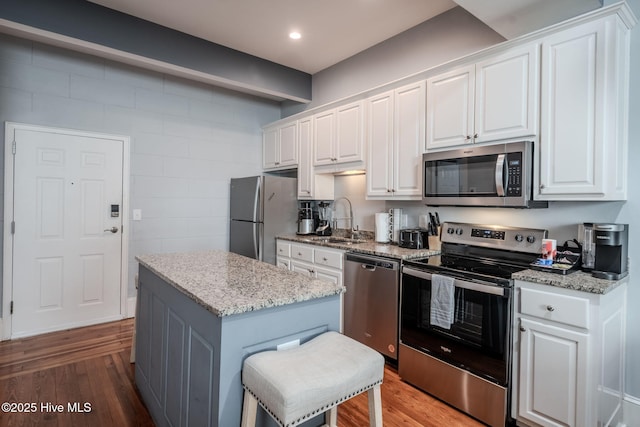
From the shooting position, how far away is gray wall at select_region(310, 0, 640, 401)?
78.2 inches

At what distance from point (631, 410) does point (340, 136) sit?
9.65 ft

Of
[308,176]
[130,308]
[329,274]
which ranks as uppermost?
[308,176]

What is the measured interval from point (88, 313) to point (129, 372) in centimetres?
136

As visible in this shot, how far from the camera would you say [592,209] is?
2.13 metres

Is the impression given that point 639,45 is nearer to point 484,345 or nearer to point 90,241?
point 484,345

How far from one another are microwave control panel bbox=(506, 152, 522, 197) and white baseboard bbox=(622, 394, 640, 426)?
1.36 m

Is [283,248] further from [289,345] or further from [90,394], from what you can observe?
[289,345]

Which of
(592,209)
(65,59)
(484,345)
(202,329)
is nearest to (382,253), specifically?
(484,345)

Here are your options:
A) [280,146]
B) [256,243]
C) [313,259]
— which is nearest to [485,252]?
[313,259]

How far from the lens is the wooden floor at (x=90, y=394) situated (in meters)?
2.01

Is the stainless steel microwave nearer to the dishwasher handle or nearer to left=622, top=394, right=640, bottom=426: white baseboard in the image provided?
the dishwasher handle

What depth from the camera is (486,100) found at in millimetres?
2346

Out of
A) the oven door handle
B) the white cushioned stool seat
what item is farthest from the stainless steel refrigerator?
the white cushioned stool seat

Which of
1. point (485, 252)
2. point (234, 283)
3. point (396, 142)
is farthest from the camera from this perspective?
point (396, 142)
